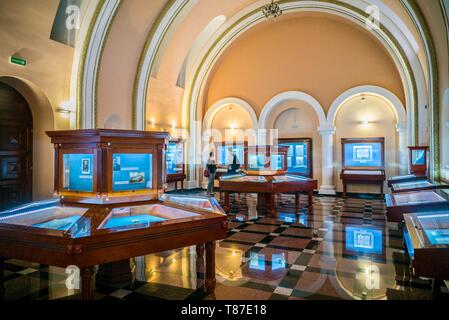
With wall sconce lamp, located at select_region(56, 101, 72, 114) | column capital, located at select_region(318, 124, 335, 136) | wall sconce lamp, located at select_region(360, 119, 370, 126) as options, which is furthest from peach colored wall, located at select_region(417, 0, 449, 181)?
wall sconce lamp, located at select_region(56, 101, 72, 114)

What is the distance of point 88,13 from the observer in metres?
7.50

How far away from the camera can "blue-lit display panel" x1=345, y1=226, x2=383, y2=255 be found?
14.7 feet

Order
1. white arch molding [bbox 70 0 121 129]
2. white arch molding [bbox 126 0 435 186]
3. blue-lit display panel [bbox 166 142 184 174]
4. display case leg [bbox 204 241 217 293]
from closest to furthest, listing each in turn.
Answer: display case leg [bbox 204 241 217 293], white arch molding [bbox 70 0 121 129], white arch molding [bbox 126 0 435 186], blue-lit display panel [bbox 166 142 184 174]

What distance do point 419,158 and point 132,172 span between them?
699 centimetres

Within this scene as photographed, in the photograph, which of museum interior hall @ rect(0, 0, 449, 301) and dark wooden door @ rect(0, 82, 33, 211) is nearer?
museum interior hall @ rect(0, 0, 449, 301)

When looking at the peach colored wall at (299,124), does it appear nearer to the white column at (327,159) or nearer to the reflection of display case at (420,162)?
the white column at (327,159)

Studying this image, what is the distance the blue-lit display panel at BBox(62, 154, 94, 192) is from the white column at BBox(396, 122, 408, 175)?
9.92 meters

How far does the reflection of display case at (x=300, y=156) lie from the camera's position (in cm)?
1163

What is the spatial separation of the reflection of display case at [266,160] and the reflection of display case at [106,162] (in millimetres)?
4386

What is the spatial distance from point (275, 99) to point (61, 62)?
24.5ft

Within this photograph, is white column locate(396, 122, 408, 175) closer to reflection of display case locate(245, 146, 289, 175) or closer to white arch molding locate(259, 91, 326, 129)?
white arch molding locate(259, 91, 326, 129)

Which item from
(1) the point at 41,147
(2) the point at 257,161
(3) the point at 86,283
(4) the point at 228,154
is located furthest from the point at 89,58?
(4) the point at 228,154

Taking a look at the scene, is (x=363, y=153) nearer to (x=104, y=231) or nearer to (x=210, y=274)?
(x=210, y=274)
